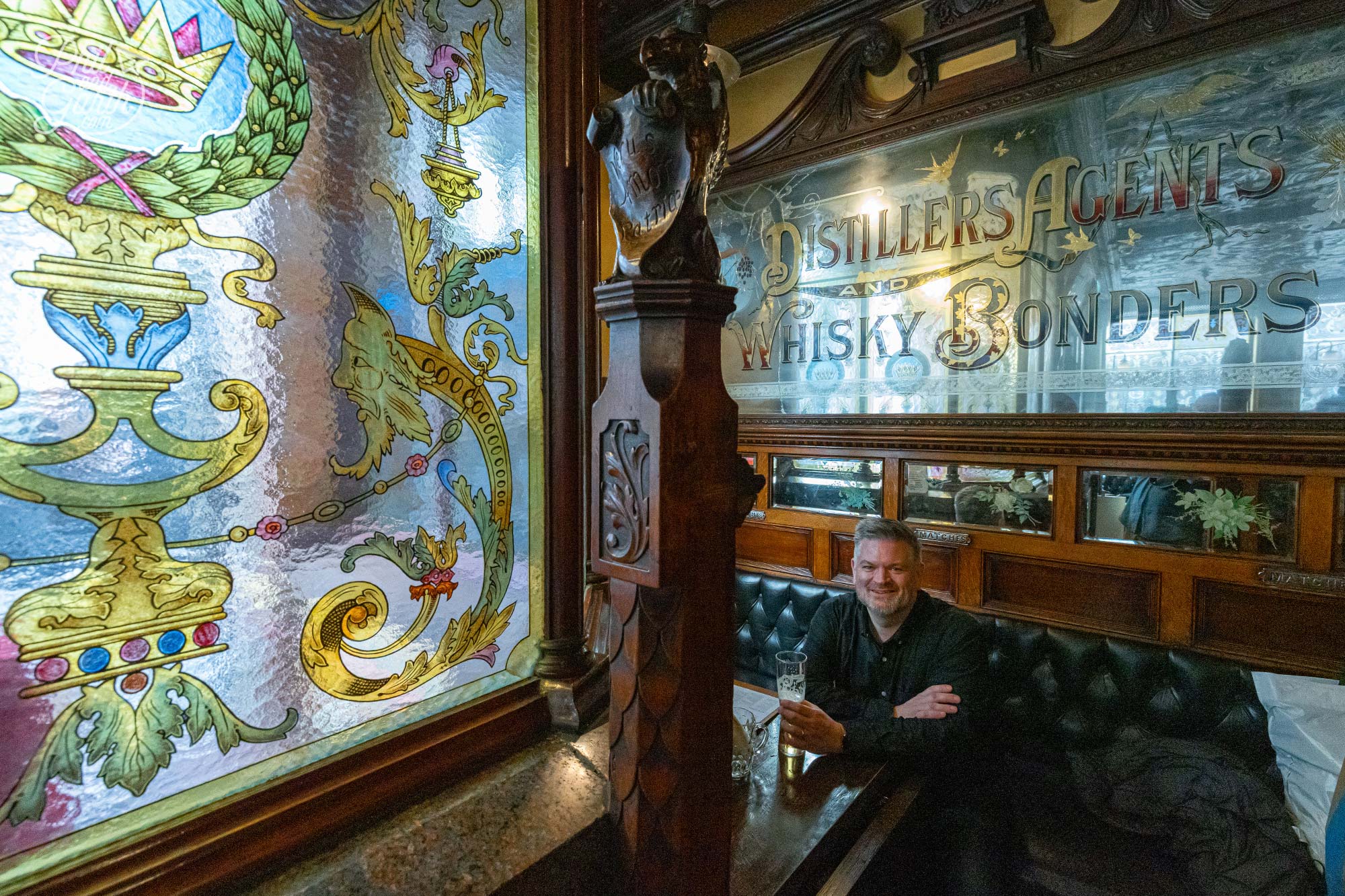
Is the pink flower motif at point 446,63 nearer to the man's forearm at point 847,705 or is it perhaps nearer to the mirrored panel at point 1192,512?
the man's forearm at point 847,705

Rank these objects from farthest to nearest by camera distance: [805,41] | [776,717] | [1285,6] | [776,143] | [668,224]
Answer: [776,143]
[805,41]
[1285,6]
[776,717]
[668,224]

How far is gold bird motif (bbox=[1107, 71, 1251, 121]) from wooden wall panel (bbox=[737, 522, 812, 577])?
222 cm

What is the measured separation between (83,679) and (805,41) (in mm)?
3564

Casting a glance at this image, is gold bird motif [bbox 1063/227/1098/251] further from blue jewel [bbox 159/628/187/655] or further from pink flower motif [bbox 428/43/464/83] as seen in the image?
blue jewel [bbox 159/628/187/655]

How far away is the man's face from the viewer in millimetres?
2016

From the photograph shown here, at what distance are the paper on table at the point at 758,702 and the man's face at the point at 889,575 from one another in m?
0.51

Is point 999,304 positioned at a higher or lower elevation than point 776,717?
higher

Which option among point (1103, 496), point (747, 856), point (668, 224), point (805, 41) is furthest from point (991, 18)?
point (747, 856)

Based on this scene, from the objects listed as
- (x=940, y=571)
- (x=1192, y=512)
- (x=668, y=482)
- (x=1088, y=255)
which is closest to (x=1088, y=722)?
(x=940, y=571)

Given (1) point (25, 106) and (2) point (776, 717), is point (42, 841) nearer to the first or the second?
(1) point (25, 106)

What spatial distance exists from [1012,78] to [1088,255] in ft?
2.68

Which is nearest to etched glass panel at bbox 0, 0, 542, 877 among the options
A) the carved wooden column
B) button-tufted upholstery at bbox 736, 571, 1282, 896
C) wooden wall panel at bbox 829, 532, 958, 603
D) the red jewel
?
the red jewel

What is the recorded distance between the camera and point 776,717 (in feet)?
4.99

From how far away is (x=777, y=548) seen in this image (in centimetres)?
332
